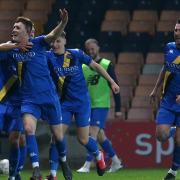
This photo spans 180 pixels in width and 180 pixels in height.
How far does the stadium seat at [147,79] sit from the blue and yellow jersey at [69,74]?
5446 millimetres

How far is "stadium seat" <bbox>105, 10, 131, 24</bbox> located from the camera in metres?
20.1

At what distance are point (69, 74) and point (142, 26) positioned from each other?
7335 mm

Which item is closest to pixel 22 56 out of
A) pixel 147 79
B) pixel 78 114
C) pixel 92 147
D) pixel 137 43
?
pixel 78 114

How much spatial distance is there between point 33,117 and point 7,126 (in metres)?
0.45

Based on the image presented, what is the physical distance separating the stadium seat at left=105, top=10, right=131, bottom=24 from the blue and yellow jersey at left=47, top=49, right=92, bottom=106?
738cm

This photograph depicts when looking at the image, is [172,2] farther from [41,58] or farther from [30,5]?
[41,58]

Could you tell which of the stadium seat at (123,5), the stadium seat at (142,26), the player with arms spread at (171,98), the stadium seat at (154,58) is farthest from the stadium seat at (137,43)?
the player with arms spread at (171,98)

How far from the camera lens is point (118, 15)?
2023cm

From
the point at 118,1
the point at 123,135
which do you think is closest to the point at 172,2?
the point at 118,1

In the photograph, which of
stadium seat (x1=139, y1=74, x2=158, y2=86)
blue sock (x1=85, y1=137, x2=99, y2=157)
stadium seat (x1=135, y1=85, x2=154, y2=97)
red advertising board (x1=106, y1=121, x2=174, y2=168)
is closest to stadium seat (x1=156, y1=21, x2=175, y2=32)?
stadium seat (x1=139, y1=74, x2=158, y2=86)

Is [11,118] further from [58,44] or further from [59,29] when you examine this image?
[58,44]

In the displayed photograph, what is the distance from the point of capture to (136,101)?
17.9m

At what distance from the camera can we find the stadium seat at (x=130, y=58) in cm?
1897

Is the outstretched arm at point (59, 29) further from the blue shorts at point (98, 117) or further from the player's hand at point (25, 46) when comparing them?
the blue shorts at point (98, 117)
